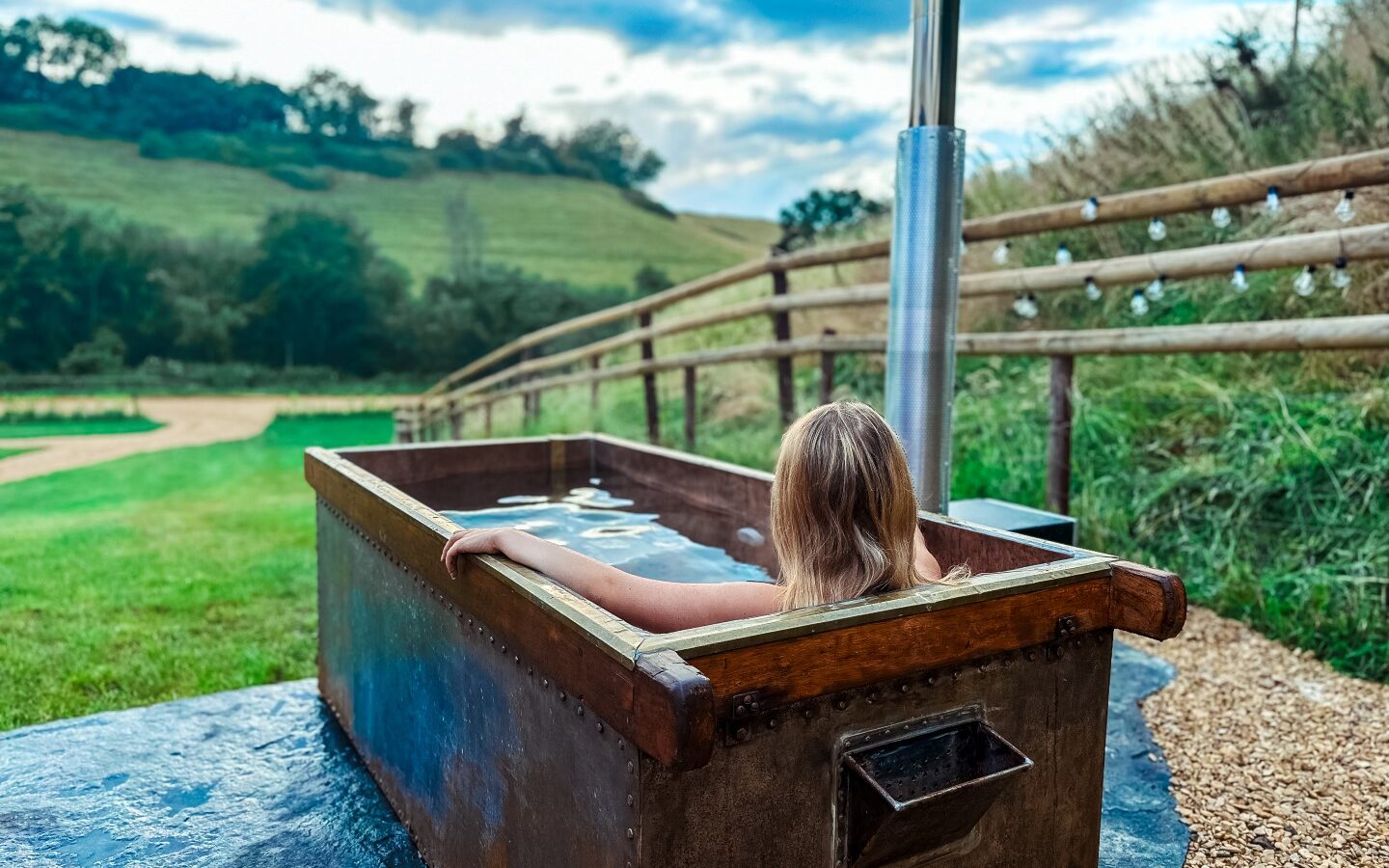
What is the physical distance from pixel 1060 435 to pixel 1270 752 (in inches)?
53.5

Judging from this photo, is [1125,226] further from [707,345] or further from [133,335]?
[133,335]

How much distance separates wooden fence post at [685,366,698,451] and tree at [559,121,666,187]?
47.4 ft

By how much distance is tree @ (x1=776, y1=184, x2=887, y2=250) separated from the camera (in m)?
9.59

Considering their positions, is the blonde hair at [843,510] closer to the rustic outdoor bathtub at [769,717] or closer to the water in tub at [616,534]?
the rustic outdoor bathtub at [769,717]

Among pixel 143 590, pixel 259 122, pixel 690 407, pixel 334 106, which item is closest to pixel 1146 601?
pixel 690 407

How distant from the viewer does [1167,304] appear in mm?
4906

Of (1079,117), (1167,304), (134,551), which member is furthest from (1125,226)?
(134,551)

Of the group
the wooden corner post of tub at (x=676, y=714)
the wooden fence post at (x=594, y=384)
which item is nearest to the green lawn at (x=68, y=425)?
the wooden fence post at (x=594, y=384)

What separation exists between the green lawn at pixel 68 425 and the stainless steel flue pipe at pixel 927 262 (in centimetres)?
932

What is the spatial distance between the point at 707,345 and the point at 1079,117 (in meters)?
4.16

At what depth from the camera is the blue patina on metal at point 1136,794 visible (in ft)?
6.27

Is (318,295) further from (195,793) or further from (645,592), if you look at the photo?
(645,592)

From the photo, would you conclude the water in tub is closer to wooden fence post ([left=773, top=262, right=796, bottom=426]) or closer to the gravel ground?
the gravel ground

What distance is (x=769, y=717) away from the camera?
1123 millimetres
